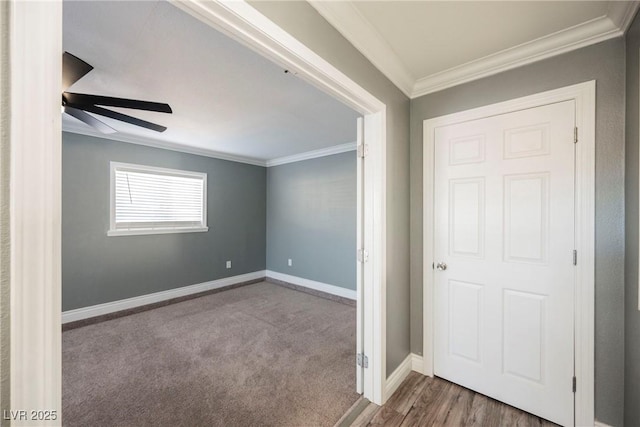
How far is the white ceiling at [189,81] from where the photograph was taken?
150cm

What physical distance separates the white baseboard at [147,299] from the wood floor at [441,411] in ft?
11.1

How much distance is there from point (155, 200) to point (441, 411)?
4.18 m

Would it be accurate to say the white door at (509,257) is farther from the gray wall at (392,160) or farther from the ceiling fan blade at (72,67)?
the ceiling fan blade at (72,67)

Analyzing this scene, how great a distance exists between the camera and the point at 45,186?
0.57 meters

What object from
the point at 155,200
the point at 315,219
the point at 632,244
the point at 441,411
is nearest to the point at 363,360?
the point at 441,411

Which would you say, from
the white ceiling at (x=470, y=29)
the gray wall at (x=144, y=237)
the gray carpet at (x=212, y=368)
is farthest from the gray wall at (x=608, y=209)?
the gray wall at (x=144, y=237)

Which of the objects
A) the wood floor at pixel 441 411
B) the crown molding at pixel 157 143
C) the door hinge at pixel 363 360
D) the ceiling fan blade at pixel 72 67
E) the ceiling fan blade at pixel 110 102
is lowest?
the wood floor at pixel 441 411

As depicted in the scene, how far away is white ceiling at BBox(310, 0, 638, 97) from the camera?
142 cm

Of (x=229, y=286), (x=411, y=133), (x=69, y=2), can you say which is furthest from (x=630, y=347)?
(x=229, y=286)

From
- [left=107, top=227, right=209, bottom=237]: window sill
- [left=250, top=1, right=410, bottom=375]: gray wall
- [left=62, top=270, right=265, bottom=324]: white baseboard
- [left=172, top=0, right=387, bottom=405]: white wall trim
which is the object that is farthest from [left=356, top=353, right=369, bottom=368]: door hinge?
[left=107, top=227, right=209, bottom=237]: window sill

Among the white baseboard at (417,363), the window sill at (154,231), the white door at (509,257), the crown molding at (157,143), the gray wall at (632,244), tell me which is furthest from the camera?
the window sill at (154,231)

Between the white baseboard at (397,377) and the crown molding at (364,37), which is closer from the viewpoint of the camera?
the crown molding at (364,37)

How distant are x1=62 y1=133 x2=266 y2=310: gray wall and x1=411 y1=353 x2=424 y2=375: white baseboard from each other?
348 centimetres

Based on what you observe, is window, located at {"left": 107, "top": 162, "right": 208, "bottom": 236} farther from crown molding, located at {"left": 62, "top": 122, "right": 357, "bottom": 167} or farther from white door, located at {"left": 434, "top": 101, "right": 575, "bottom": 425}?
white door, located at {"left": 434, "top": 101, "right": 575, "bottom": 425}
